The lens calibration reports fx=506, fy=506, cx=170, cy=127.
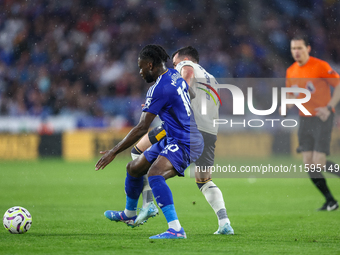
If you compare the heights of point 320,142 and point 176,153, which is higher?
point 176,153

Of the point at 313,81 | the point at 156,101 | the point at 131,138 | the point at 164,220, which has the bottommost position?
the point at 164,220

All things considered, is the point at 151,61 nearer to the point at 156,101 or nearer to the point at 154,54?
the point at 154,54

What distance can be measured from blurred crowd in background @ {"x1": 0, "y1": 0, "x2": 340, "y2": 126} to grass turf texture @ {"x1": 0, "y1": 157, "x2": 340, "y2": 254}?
5565mm

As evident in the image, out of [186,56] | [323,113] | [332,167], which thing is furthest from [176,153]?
[332,167]

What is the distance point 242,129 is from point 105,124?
175 inches

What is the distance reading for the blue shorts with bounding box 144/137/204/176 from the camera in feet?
15.1

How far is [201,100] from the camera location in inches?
216

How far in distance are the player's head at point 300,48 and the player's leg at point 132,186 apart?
3911 millimetres

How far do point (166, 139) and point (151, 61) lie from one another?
75 cm

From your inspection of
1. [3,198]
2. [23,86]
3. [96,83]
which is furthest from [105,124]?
[3,198]

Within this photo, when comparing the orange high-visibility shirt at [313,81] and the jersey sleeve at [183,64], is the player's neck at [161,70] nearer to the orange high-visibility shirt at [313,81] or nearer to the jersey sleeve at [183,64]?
the jersey sleeve at [183,64]

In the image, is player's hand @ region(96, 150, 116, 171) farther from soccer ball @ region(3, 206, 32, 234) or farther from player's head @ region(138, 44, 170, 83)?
soccer ball @ region(3, 206, 32, 234)

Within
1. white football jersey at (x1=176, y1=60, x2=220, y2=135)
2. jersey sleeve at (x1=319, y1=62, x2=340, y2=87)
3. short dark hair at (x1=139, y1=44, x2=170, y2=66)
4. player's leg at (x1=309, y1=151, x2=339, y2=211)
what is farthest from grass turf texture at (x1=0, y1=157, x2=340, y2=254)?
jersey sleeve at (x1=319, y1=62, x2=340, y2=87)

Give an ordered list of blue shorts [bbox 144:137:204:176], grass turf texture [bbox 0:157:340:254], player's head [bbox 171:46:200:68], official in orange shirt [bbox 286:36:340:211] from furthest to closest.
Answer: official in orange shirt [bbox 286:36:340:211] → player's head [bbox 171:46:200:68] → blue shorts [bbox 144:137:204:176] → grass turf texture [bbox 0:157:340:254]
